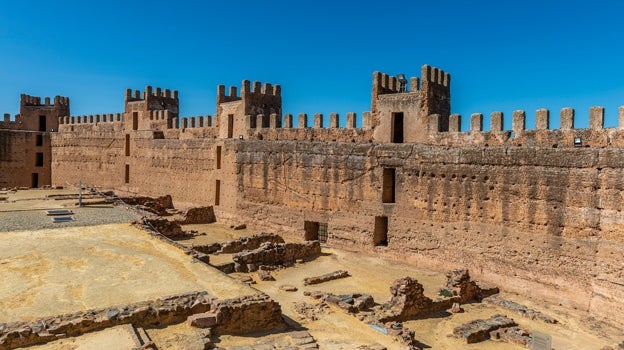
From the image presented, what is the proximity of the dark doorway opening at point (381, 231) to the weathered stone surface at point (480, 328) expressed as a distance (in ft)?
21.0

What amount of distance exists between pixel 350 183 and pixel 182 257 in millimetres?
7512

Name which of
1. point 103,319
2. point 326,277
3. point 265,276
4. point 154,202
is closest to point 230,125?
point 154,202

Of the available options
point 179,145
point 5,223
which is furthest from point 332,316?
point 179,145

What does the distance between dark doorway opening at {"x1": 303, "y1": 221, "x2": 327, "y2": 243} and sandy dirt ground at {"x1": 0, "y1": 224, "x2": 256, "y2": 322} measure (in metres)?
6.73

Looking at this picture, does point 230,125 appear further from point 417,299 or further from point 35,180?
point 35,180

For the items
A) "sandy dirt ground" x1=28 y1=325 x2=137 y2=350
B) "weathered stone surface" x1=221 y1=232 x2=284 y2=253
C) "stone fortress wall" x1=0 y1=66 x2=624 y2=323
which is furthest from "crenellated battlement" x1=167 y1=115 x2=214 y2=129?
"sandy dirt ground" x1=28 y1=325 x2=137 y2=350

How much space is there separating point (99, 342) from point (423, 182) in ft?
37.6

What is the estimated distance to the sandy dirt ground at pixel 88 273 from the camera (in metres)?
9.36

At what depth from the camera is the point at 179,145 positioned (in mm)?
26188

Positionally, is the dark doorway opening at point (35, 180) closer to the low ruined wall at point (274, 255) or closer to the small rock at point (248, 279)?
the low ruined wall at point (274, 255)

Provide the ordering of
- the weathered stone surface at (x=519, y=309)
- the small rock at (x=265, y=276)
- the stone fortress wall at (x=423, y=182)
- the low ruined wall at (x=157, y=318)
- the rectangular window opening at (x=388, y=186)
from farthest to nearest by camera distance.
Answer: the rectangular window opening at (x=388, y=186)
the small rock at (x=265, y=276)
the stone fortress wall at (x=423, y=182)
the weathered stone surface at (x=519, y=309)
the low ruined wall at (x=157, y=318)

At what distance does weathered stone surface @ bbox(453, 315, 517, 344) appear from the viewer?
10.8 meters

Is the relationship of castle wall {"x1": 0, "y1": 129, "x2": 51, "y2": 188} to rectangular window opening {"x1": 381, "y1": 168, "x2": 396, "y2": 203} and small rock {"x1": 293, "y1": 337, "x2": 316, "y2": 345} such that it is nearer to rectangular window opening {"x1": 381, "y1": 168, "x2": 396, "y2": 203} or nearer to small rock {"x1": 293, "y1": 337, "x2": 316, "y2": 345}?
rectangular window opening {"x1": 381, "y1": 168, "x2": 396, "y2": 203}

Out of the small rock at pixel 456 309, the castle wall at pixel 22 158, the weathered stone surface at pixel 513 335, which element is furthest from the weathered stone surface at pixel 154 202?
the weathered stone surface at pixel 513 335
